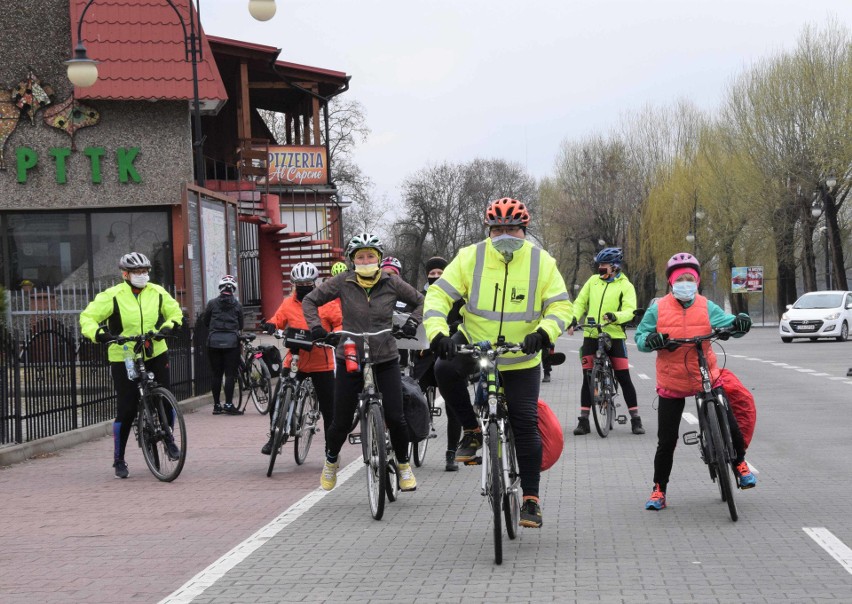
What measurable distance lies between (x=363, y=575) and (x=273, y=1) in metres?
15.2

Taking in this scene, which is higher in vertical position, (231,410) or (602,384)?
(602,384)

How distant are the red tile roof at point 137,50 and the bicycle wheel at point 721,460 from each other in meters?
19.4

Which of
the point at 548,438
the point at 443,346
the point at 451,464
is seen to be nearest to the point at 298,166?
the point at 451,464

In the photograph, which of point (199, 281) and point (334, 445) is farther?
point (199, 281)

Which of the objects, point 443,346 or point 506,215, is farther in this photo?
point 506,215

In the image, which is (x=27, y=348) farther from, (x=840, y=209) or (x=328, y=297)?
(x=840, y=209)

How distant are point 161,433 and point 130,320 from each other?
3.22 feet

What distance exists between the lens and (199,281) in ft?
81.5

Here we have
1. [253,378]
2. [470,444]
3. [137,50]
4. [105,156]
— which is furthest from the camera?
[105,156]

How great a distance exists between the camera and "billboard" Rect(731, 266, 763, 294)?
59812 mm

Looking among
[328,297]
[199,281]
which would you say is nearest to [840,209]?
[199,281]

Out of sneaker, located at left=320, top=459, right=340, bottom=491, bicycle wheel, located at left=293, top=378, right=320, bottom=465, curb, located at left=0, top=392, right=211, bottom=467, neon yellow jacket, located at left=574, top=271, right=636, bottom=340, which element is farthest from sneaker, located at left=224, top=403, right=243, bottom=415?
sneaker, located at left=320, top=459, right=340, bottom=491

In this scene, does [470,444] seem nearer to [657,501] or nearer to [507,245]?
[657,501]

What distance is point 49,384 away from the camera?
44.8ft
